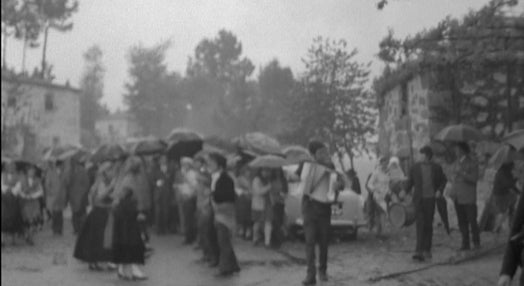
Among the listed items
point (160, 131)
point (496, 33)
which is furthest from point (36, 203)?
point (160, 131)

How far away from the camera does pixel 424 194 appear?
10.7 metres

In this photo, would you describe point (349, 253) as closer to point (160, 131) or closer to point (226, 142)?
point (226, 142)

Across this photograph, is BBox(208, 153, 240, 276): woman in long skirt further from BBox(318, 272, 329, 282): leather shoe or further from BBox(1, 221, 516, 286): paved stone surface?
BBox(318, 272, 329, 282): leather shoe

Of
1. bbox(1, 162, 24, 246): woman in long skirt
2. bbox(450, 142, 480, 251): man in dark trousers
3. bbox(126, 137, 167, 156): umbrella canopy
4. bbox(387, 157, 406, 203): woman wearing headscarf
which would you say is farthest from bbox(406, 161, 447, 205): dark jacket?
bbox(126, 137, 167, 156): umbrella canopy

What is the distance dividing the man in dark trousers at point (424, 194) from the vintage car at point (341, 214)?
2427 millimetres

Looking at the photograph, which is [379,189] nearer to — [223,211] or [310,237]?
[223,211]

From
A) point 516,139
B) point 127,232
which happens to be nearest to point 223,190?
point 127,232

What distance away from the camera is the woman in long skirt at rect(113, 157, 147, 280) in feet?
32.3

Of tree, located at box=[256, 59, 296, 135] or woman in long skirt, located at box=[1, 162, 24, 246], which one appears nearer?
woman in long skirt, located at box=[1, 162, 24, 246]

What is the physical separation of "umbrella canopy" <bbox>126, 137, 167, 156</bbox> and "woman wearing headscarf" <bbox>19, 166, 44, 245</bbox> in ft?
9.70

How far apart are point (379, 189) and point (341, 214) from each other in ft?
2.85

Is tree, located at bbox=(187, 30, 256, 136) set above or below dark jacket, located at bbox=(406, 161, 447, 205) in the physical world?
above

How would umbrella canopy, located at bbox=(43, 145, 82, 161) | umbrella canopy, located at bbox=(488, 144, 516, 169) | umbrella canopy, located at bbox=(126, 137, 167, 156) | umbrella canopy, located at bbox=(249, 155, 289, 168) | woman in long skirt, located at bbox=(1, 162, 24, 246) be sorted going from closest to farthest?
umbrella canopy, located at bbox=(488, 144, 516, 169) < woman in long skirt, located at bbox=(1, 162, 24, 246) < umbrella canopy, located at bbox=(249, 155, 289, 168) < umbrella canopy, located at bbox=(43, 145, 82, 161) < umbrella canopy, located at bbox=(126, 137, 167, 156)

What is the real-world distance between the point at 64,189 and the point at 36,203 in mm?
2199
